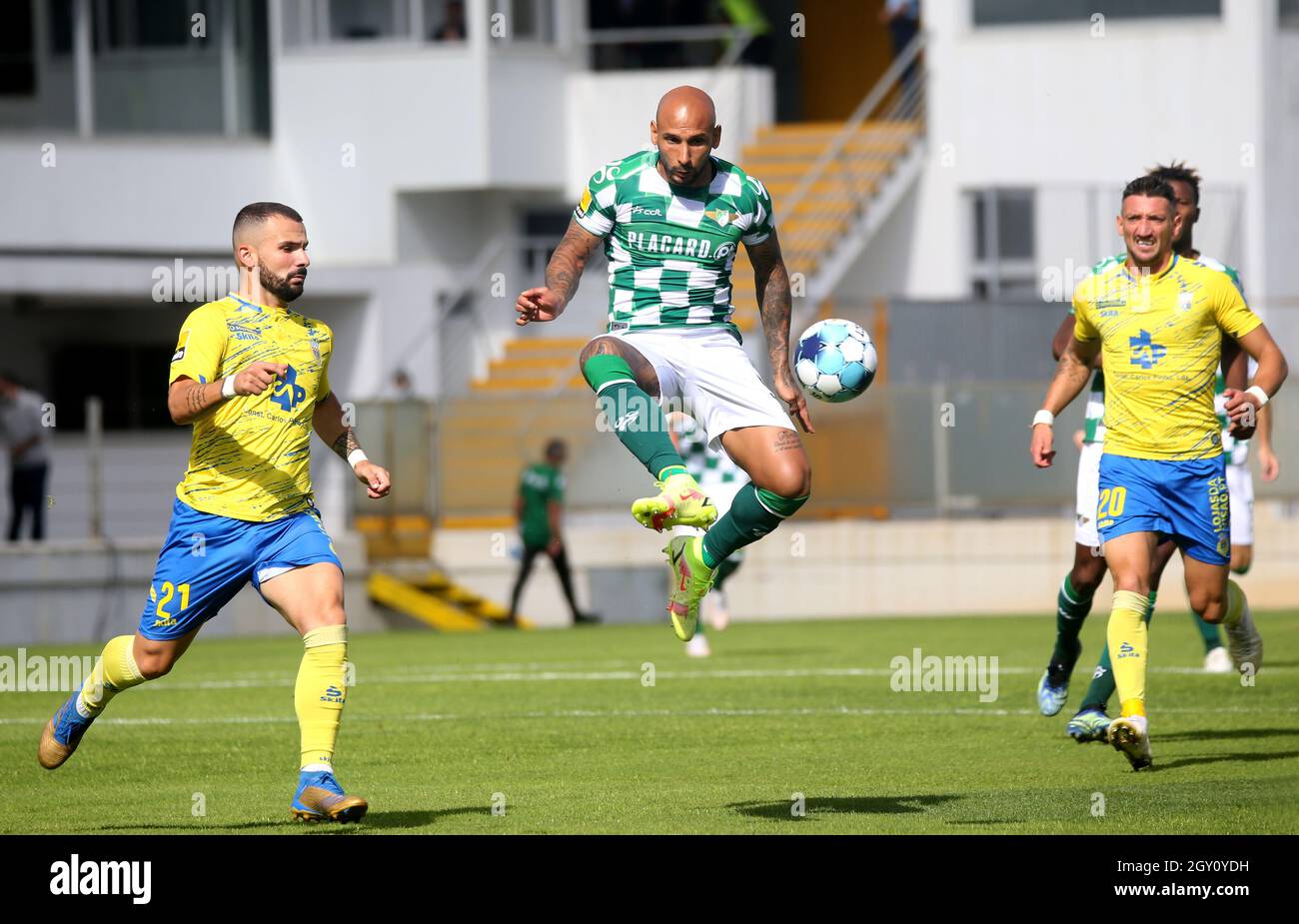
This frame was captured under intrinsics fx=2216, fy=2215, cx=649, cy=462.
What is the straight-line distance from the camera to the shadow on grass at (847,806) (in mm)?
8547

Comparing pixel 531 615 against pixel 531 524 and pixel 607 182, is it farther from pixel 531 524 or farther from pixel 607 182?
pixel 607 182

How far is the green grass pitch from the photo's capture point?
335 inches

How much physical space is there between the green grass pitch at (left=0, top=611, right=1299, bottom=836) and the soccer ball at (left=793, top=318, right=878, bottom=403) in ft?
5.66

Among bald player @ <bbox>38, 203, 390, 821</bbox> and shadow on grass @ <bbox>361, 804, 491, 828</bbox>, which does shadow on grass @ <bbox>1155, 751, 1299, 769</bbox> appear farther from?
bald player @ <bbox>38, 203, 390, 821</bbox>

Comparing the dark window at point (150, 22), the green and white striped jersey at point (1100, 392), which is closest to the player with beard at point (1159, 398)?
the green and white striped jersey at point (1100, 392)

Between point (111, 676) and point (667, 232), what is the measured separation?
2.91 meters

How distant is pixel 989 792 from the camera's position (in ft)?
29.9

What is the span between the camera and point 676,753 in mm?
10797

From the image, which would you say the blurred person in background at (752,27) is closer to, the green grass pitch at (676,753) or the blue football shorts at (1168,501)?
the green grass pitch at (676,753)

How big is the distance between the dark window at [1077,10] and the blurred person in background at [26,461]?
13.9 metres

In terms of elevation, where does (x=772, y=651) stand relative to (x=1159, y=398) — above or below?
below

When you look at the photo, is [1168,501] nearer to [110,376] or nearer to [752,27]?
[752,27]

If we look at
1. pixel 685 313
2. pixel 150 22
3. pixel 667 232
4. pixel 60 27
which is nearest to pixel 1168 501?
pixel 685 313
